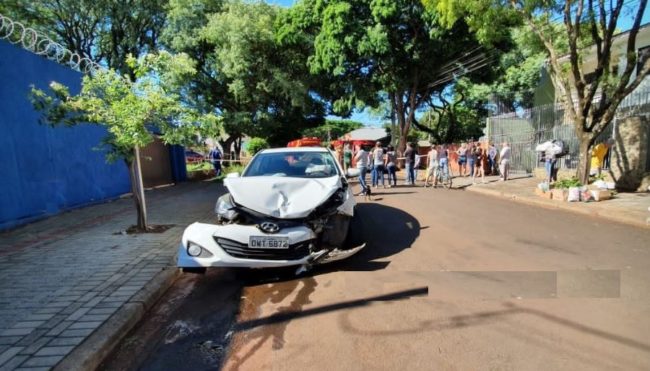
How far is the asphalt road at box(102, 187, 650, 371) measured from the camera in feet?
9.03

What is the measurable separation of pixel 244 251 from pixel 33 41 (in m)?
7.48

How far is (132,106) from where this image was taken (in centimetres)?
596

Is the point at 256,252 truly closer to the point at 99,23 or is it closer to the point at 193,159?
the point at 99,23

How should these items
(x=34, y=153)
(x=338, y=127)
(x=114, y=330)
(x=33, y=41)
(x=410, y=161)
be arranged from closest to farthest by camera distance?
(x=114, y=330), (x=33, y=41), (x=34, y=153), (x=410, y=161), (x=338, y=127)

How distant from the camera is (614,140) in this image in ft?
34.5

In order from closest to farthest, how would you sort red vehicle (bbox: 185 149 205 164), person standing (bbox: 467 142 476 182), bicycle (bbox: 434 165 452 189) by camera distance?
1. bicycle (bbox: 434 165 452 189)
2. person standing (bbox: 467 142 476 182)
3. red vehicle (bbox: 185 149 205 164)

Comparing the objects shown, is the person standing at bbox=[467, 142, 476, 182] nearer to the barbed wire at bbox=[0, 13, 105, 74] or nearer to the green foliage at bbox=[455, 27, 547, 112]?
the green foliage at bbox=[455, 27, 547, 112]

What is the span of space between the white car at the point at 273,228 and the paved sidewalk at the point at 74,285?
78 cm

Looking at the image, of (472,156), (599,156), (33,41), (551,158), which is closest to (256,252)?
(33,41)

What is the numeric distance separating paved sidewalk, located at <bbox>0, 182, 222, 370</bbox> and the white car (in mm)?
776

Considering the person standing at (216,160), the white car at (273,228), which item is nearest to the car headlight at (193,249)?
the white car at (273,228)

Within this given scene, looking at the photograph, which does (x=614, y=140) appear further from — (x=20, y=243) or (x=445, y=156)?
(x=20, y=243)

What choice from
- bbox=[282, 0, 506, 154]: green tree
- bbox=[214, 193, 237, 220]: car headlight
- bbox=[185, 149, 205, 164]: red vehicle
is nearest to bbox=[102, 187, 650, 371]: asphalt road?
bbox=[214, 193, 237, 220]: car headlight

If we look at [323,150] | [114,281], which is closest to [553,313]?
[323,150]
